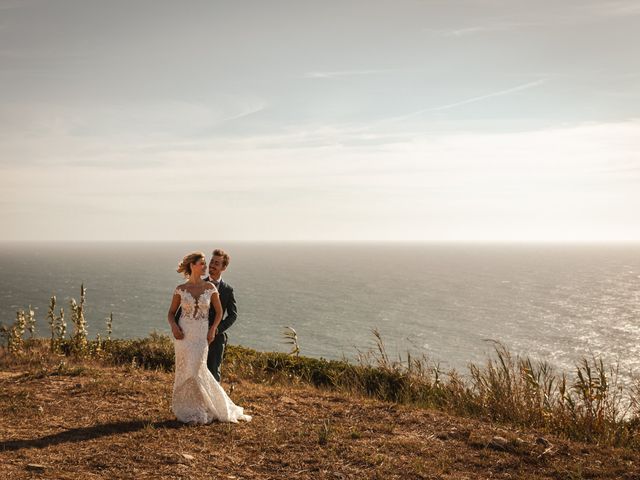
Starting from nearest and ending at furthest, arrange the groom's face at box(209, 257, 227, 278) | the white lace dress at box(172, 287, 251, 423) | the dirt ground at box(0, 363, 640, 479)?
1. the dirt ground at box(0, 363, 640, 479)
2. the white lace dress at box(172, 287, 251, 423)
3. the groom's face at box(209, 257, 227, 278)

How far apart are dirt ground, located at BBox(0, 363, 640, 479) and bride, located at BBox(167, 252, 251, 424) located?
312 millimetres

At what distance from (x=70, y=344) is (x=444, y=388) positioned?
32.3 feet

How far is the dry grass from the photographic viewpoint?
6.06 m

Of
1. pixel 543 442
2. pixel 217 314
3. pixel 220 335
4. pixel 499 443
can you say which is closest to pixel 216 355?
pixel 220 335

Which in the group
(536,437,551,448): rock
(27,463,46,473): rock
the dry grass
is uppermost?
(536,437,551,448): rock

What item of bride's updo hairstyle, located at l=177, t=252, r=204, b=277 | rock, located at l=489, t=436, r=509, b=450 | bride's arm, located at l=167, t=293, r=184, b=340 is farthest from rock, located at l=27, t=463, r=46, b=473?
rock, located at l=489, t=436, r=509, b=450

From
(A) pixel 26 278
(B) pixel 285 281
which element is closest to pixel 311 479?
(B) pixel 285 281

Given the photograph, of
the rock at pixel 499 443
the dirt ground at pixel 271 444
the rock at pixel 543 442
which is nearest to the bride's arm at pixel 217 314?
the dirt ground at pixel 271 444

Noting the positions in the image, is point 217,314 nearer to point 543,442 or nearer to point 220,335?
point 220,335

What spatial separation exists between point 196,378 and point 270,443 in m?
1.72

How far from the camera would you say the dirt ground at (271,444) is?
6.05m

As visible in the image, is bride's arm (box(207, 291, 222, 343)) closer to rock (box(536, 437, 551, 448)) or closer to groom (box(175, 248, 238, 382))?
groom (box(175, 248, 238, 382))

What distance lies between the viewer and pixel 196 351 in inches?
318

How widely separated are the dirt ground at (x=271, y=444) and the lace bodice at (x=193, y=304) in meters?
1.69
